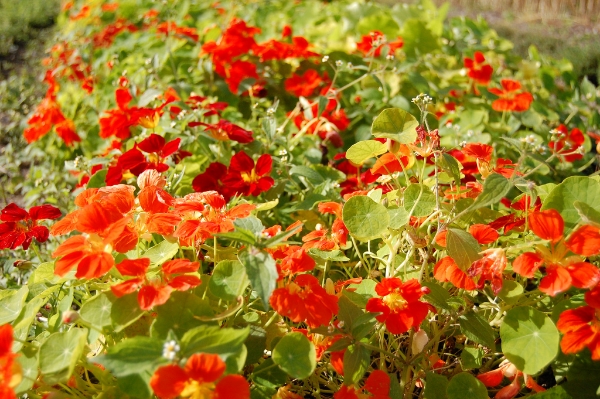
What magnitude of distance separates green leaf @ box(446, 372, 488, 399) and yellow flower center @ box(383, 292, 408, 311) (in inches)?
6.3

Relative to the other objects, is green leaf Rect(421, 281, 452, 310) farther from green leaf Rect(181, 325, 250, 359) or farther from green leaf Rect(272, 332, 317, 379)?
green leaf Rect(181, 325, 250, 359)

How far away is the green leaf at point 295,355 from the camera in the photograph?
875 mm

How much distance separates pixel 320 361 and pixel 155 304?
42 cm

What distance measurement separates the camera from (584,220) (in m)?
0.88

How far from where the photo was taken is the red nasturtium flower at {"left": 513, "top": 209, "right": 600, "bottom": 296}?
0.87m

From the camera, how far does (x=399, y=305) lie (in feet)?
3.32

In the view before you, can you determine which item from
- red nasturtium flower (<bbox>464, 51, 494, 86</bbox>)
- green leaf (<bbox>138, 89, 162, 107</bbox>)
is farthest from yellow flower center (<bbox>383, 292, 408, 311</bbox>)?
red nasturtium flower (<bbox>464, 51, 494, 86</bbox>)

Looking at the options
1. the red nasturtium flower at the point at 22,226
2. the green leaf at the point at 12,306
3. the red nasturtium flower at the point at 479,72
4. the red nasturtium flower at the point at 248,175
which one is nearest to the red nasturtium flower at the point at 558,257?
the red nasturtium flower at the point at 248,175

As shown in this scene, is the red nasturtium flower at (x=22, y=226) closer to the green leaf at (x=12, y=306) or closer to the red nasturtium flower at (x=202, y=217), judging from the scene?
the green leaf at (x=12, y=306)

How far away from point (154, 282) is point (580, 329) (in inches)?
26.5

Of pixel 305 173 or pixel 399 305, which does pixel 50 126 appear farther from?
pixel 399 305

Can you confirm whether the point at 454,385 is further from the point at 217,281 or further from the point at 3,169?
the point at 3,169

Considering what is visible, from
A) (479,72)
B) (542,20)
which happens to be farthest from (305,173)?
(542,20)

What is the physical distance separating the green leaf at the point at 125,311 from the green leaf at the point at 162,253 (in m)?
0.13
